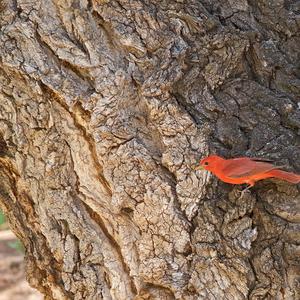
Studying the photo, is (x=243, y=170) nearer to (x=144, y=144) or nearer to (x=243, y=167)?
(x=243, y=167)

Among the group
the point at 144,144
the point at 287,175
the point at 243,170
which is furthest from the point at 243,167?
the point at 144,144

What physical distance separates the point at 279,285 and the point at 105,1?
3.14 ft

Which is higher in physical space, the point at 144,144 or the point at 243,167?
the point at 144,144

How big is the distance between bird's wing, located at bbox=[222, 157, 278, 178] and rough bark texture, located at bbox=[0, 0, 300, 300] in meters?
0.08

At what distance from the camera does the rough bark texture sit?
196cm

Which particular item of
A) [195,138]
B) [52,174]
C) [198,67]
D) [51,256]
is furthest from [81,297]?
[198,67]

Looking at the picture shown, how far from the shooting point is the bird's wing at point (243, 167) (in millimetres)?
1916

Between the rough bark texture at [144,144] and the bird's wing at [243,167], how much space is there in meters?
0.08

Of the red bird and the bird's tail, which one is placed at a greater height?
the red bird

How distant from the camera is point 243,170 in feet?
6.31

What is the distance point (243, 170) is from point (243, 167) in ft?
0.03

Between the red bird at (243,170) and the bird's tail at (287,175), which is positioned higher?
the red bird at (243,170)

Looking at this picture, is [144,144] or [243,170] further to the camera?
[144,144]

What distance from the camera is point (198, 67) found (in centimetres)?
215
